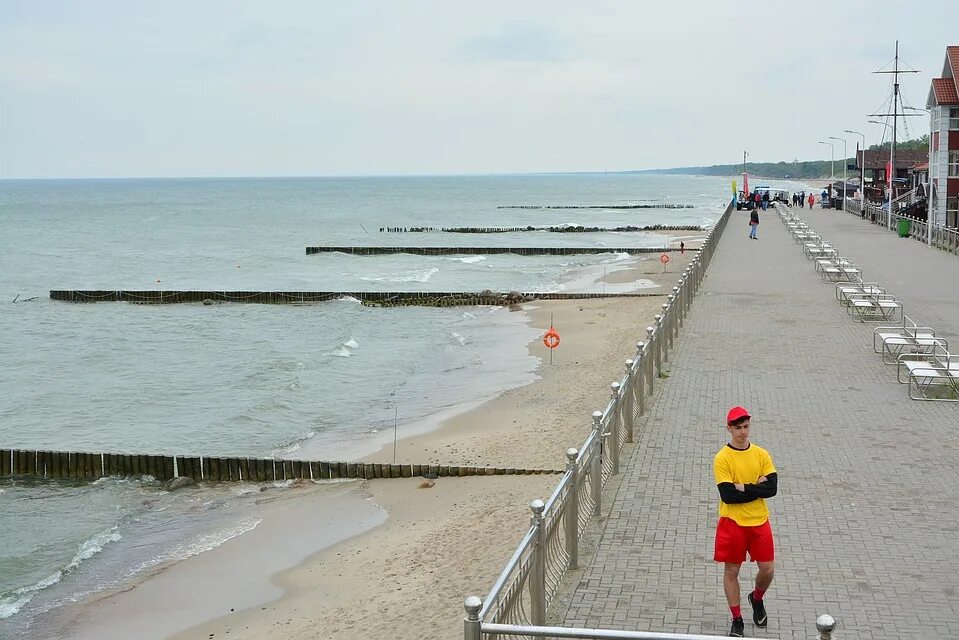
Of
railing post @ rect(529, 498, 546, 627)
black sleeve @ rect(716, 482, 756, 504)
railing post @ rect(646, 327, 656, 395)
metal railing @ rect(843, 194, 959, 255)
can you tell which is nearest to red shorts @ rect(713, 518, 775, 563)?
black sleeve @ rect(716, 482, 756, 504)

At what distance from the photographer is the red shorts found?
7.21m

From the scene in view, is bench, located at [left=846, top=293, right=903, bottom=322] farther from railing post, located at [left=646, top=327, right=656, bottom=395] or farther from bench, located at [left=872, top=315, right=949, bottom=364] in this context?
railing post, located at [left=646, top=327, right=656, bottom=395]

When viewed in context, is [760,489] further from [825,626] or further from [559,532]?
[825,626]

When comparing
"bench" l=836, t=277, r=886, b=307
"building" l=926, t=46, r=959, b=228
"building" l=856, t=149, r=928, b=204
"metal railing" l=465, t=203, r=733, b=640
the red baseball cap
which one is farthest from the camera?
"building" l=856, t=149, r=928, b=204

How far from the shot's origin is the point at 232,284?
184 feet

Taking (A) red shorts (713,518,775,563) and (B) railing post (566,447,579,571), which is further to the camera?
(B) railing post (566,447,579,571)

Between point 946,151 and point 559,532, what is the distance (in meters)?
46.8

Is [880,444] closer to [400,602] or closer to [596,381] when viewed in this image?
[400,602]

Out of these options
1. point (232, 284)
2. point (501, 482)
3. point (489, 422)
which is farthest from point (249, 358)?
point (232, 284)

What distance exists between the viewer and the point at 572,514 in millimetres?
8516

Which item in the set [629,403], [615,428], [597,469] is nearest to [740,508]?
[597,469]

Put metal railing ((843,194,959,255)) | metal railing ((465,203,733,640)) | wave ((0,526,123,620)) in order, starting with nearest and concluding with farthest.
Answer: metal railing ((465,203,733,640)), wave ((0,526,123,620)), metal railing ((843,194,959,255))

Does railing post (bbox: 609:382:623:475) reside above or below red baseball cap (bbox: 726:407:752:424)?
below

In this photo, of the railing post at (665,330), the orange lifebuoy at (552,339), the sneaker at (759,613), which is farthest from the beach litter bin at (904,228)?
the sneaker at (759,613)
